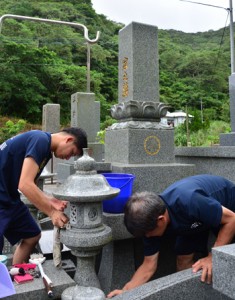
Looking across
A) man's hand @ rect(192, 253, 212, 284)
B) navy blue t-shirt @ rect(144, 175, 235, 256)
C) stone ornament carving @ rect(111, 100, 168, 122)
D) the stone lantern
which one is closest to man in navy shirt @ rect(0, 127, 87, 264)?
the stone lantern

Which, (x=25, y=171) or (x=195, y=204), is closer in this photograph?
(x=195, y=204)

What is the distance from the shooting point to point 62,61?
28.8 metres

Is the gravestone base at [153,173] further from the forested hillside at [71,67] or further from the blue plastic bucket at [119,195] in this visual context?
the forested hillside at [71,67]

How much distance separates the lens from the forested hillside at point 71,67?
24.7 metres

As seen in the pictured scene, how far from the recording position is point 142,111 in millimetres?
4109

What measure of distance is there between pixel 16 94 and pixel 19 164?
23865mm

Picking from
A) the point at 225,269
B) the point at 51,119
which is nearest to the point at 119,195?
the point at 225,269

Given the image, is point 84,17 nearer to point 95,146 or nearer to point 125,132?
point 95,146

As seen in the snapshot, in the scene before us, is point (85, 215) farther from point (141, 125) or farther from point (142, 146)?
point (141, 125)

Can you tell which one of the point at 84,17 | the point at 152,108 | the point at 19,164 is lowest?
the point at 19,164

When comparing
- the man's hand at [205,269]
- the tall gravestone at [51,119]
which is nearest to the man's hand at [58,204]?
the man's hand at [205,269]

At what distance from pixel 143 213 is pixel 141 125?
206cm

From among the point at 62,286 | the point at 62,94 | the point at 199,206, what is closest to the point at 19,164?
the point at 62,286

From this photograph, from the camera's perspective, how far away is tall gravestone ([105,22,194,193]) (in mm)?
3768
